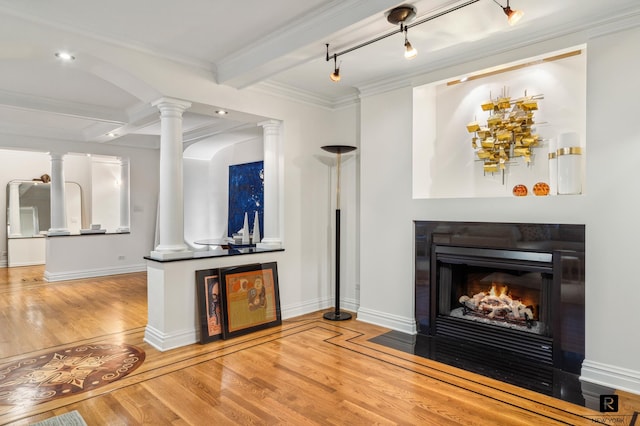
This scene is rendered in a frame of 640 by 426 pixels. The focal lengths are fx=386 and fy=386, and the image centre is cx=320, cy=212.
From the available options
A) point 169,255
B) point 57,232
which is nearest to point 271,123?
point 169,255

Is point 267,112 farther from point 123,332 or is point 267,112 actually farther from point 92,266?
point 92,266

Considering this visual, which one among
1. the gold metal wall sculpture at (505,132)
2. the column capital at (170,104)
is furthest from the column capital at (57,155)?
the gold metal wall sculpture at (505,132)

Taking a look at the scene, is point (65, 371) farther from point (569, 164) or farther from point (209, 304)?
point (569, 164)

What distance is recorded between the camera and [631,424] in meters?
2.37

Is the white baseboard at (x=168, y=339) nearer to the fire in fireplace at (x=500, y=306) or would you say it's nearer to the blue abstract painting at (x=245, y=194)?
the fire in fireplace at (x=500, y=306)

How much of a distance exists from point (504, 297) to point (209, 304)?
293 cm

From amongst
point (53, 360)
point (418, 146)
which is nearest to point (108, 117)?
point (53, 360)

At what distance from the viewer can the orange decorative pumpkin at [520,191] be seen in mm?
3568

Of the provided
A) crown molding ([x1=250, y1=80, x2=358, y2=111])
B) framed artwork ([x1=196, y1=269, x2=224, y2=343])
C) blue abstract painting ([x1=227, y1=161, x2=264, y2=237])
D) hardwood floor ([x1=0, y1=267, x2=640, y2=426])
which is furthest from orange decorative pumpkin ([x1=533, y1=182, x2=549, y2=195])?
blue abstract painting ([x1=227, y1=161, x2=264, y2=237])

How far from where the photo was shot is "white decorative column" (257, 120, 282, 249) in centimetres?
473

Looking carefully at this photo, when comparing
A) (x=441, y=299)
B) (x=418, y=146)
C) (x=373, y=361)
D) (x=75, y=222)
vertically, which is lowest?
(x=373, y=361)

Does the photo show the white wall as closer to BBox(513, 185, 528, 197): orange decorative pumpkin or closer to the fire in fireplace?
BBox(513, 185, 528, 197): orange decorative pumpkin

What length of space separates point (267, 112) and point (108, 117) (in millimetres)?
2714

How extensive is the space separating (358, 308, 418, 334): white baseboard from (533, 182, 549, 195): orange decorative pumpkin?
1.76 meters
